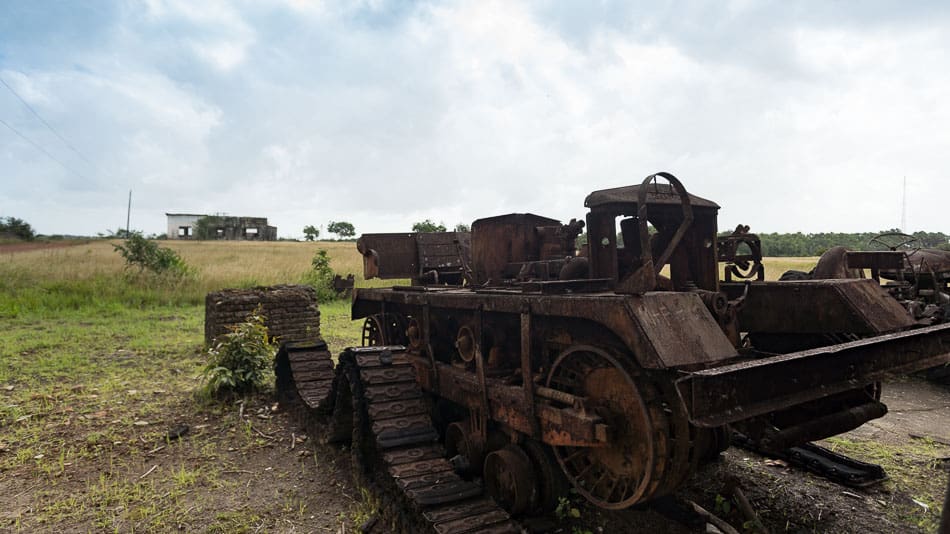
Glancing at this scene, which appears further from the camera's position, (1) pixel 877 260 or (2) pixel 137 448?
(1) pixel 877 260

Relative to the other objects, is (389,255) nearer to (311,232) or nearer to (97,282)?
(97,282)

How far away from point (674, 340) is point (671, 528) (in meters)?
1.82

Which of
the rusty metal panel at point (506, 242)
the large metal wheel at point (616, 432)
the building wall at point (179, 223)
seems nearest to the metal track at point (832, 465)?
the large metal wheel at point (616, 432)

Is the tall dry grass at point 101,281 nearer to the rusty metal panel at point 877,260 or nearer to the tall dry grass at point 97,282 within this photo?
the tall dry grass at point 97,282

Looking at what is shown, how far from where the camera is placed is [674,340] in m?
3.08

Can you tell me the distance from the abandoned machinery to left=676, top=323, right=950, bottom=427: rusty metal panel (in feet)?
0.03

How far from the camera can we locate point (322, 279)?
67.1 ft

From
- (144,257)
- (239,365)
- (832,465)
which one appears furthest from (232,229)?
(832,465)

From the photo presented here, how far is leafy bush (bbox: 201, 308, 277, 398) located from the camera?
7336 mm

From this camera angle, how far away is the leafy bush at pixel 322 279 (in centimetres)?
2002

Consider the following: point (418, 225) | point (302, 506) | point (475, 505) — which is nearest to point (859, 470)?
point (475, 505)

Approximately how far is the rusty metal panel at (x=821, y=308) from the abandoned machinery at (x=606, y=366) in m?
0.01

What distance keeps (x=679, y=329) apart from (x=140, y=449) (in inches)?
214

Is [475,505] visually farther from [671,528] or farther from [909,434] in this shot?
[909,434]
